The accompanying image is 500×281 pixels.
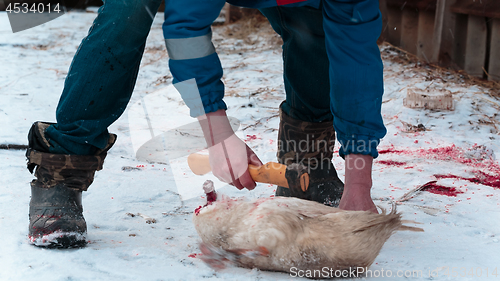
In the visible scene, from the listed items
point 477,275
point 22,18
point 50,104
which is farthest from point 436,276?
point 22,18

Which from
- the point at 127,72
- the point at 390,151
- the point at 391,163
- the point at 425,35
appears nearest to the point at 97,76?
the point at 127,72

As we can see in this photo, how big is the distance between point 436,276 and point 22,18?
745 centimetres

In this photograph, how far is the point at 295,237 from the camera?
1414mm

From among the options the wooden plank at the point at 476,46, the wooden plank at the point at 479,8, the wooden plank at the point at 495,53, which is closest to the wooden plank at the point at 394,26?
the wooden plank at the point at 479,8

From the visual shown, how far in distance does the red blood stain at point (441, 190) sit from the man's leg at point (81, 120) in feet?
5.17

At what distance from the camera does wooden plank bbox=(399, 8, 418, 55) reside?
5.16 m

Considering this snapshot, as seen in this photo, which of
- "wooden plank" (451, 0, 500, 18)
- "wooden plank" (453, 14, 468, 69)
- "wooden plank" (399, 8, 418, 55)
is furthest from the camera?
"wooden plank" (399, 8, 418, 55)

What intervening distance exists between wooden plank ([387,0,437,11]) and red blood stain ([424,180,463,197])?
311cm

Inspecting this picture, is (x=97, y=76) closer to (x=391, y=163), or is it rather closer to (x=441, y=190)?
(x=441, y=190)

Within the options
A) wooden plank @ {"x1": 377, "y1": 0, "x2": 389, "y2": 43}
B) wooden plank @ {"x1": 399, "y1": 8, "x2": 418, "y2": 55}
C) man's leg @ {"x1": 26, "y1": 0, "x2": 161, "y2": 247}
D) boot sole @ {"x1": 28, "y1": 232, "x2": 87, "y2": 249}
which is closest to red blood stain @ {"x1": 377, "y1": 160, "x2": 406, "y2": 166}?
man's leg @ {"x1": 26, "y1": 0, "x2": 161, "y2": 247}

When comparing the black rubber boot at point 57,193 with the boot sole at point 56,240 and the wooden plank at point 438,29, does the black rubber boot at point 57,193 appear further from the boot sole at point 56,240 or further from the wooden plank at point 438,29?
the wooden plank at point 438,29

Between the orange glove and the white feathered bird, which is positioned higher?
the orange glove

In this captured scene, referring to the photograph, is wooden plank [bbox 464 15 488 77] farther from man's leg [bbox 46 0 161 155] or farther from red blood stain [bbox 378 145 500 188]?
man's leg [bbox 46 0 161 155]

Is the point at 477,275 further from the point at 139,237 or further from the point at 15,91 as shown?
the point at 15,91
